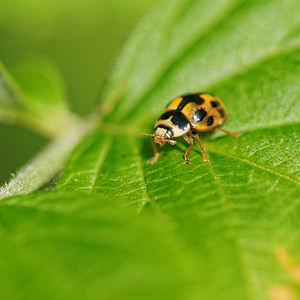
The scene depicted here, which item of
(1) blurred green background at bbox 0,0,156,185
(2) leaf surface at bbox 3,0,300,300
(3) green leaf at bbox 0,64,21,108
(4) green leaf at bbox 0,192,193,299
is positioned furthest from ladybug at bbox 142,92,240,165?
(1) blurred green background at bbox 0,0,156,185

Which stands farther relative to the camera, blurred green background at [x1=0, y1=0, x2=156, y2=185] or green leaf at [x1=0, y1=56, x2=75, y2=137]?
blurred green background at [x1=0, y1=0, x2=156, y2=185]

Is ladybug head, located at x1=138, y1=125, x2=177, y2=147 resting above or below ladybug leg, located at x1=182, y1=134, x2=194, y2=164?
above

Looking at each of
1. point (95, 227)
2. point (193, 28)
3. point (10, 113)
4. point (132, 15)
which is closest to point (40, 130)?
point (10, 113)

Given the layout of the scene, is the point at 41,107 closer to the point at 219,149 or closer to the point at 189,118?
the point at 189,118

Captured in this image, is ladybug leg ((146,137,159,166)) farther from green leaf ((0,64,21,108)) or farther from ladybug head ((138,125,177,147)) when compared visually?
green leaf ((0,64,21,108))

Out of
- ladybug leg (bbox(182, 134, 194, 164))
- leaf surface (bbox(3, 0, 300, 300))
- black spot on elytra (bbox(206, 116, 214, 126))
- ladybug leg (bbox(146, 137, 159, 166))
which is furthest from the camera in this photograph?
black spot on elytra (bbox(206, 116, 214, 126))

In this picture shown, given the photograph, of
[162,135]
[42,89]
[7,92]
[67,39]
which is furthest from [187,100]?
[67,39]

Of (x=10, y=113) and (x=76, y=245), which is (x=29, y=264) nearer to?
(x=76, y=245)
